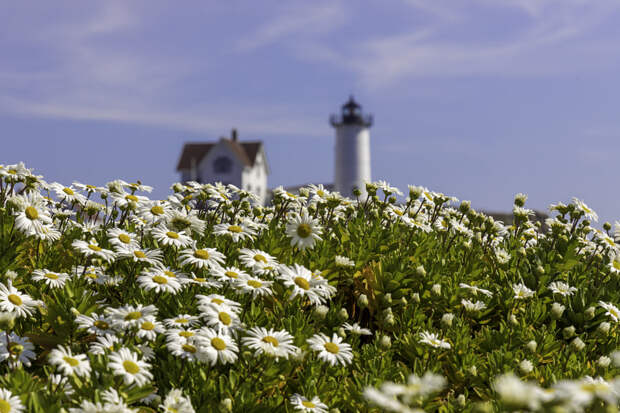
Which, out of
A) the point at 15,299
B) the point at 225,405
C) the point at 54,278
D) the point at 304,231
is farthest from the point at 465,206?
the point at 15,299

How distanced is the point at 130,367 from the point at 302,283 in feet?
5.30

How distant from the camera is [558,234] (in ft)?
24.7

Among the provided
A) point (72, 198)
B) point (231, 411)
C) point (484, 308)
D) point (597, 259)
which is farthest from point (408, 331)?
point (72, 198)

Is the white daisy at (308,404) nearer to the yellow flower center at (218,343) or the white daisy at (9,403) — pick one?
the yellow flower center at (218,343)

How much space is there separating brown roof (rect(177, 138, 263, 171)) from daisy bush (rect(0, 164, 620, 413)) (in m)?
69.1

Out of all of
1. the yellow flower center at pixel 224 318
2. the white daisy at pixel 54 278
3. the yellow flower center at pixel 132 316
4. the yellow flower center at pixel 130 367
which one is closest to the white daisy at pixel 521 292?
the yellow flower center at pixel 224 318

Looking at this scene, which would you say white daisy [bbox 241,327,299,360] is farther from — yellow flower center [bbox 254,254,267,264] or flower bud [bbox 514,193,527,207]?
flower bud [bbox 514,193,527,207]

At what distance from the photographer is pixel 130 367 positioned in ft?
11.3

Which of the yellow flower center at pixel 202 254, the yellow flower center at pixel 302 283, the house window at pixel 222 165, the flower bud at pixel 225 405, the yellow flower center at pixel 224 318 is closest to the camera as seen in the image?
the flower bud at pixel 225 405

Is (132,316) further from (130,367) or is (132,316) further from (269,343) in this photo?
(269,343)

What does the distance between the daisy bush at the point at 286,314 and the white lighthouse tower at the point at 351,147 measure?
2638 inches

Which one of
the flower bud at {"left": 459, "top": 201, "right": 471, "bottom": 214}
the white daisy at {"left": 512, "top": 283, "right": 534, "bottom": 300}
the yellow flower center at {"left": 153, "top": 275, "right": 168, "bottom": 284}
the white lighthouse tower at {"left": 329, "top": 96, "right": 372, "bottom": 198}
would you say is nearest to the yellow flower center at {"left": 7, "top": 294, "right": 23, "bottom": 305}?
the yellow flower center at {"left": 153, "top": 275, "right": 168, "bottom": 284}

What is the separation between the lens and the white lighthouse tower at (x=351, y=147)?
7519cm

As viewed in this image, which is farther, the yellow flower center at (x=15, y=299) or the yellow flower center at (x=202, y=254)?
the yellow flower center at (x=202, y=254)
